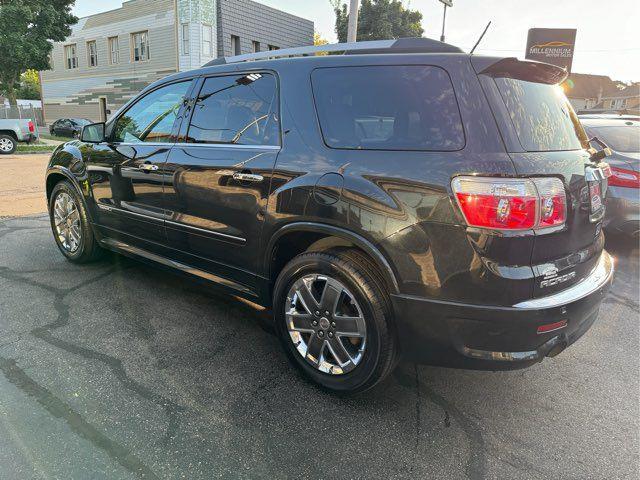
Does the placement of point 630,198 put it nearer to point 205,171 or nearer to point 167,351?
point 205,171

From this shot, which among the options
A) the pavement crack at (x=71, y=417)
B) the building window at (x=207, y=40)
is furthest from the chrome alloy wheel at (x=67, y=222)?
the building window at (x=207, y=40)

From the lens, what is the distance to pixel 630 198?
5121 millimetres

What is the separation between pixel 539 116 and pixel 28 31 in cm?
2445

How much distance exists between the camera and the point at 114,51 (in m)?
30.2

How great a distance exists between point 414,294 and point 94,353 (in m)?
2.13

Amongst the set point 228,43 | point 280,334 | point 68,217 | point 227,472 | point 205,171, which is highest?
point 228,43

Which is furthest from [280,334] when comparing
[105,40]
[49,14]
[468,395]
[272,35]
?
[105,40]

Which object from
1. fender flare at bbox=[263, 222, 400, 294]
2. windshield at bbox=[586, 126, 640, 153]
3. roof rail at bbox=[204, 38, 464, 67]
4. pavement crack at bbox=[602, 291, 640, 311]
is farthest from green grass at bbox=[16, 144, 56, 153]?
pavement crack at bbox=[602, 291, 640, 311]

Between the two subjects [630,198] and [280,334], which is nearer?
[280,334]

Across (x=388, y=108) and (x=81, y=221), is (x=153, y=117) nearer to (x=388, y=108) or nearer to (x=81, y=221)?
(x=81, y=221)

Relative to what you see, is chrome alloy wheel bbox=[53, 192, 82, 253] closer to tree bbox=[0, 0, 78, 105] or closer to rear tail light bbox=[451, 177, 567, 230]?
rear tail light bbox=[451, 177, 567, 230]

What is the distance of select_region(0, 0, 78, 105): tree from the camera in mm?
19062

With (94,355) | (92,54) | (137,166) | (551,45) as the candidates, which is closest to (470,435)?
(94,355)

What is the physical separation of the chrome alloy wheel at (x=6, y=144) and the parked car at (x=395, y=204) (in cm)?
1765
